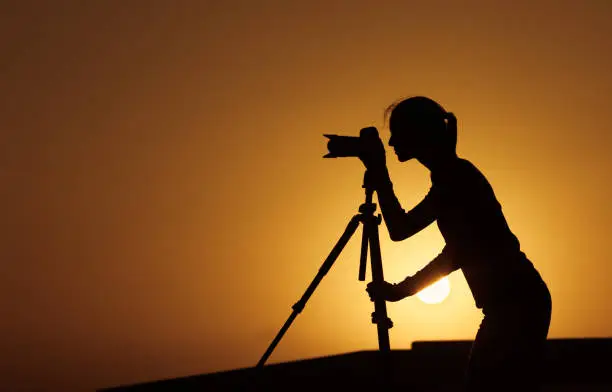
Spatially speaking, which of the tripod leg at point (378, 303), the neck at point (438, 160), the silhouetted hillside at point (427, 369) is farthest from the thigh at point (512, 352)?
the silhouetted hillside at point (427, 369)

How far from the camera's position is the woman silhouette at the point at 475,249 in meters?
3.25

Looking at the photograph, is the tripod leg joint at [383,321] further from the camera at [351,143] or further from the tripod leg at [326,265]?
the camera at [351,143]

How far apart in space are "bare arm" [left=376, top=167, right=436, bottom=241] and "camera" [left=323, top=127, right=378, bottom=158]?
154 millimetres

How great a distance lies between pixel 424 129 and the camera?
11.5ft

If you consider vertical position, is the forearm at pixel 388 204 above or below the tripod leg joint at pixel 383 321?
above

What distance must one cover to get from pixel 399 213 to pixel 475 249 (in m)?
0.41

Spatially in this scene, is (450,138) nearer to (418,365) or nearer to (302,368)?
(302,368)

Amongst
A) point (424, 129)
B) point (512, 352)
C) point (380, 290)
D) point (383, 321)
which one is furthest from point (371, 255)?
point (512, 352)

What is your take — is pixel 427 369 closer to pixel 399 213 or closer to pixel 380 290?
pixel 380 290

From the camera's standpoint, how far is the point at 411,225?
11.6ft

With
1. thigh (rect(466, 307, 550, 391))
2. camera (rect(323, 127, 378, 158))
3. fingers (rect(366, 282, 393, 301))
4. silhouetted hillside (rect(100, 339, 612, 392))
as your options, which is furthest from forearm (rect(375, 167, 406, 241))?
silhouetted hillside (rect(100, 339, 612, 392))

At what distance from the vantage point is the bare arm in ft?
11.6

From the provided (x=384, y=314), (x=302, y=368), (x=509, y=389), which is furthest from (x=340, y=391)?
(x=509, y=389)

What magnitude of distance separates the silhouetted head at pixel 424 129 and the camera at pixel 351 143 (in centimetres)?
13
